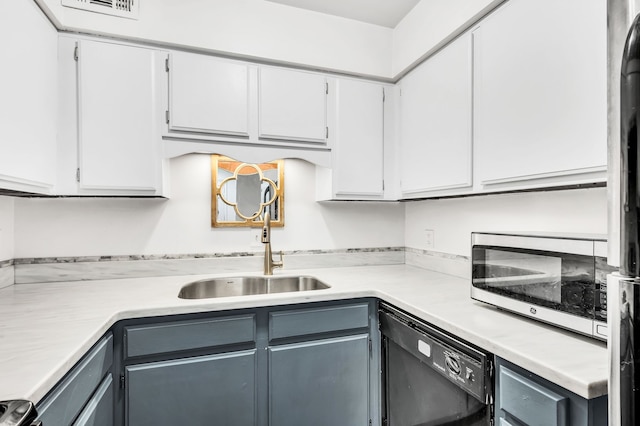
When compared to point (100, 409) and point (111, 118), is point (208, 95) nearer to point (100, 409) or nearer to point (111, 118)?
point (111, 118)

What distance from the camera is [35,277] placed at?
1.78m

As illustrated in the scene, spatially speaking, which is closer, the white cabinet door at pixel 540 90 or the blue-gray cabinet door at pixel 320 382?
the white cabinet door at pixel 540 90

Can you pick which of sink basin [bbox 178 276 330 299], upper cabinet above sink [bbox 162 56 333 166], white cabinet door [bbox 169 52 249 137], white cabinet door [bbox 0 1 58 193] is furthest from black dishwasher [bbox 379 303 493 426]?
white cabinet door [bbox 0 1 58 193]

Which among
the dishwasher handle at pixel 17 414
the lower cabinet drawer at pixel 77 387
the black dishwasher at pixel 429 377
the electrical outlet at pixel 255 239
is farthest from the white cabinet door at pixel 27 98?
the black dishwasher at pixel 429 377

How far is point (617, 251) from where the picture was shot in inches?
11.7

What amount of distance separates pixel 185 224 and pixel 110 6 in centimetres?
116

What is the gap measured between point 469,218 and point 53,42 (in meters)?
2.23

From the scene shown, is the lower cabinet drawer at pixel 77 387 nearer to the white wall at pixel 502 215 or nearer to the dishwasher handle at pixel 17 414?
the dishwasher handle at pixel 17 414

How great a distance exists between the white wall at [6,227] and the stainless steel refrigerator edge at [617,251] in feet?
7.36

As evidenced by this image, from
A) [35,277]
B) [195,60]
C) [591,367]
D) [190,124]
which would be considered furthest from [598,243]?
[35,277]

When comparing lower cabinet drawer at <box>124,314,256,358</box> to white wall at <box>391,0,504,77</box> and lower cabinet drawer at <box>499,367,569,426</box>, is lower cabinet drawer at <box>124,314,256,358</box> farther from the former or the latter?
white wall at <box>391,0,504,77</box>

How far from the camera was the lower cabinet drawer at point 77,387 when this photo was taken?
33.7 inches

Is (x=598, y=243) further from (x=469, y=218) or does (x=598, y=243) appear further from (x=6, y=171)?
(x=6, y=171)

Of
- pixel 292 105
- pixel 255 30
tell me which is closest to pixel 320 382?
pixel 292 105
